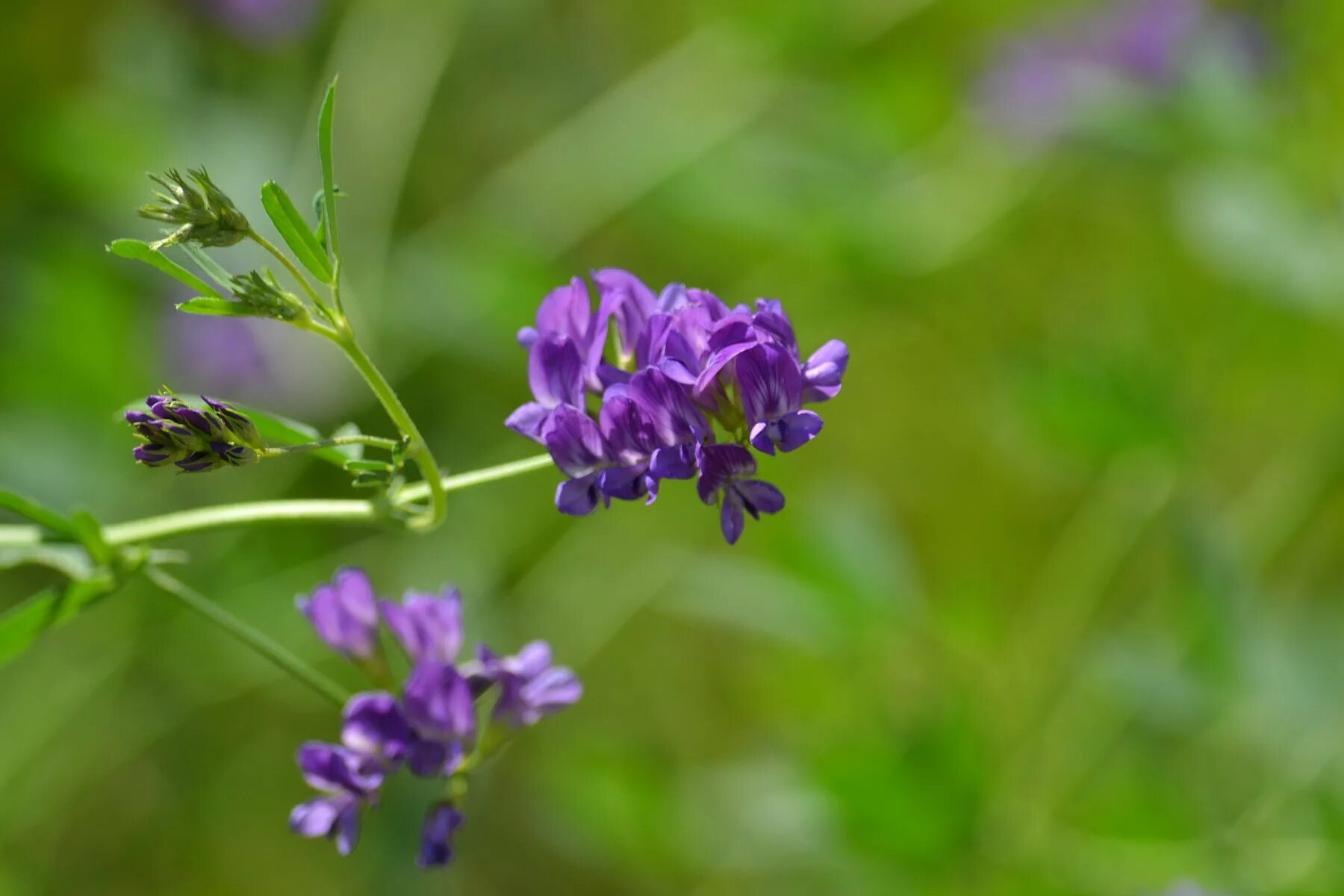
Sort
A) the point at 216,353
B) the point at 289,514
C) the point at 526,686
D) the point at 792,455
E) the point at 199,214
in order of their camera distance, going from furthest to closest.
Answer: the point at 792,455 < the point at 216,353 < the point at 526,686 < the point at 289,514 < the point at 199,214

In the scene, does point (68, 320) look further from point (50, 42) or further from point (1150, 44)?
point (1150, 44)

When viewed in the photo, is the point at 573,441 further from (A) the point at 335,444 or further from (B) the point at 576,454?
(A) the point at 335,444

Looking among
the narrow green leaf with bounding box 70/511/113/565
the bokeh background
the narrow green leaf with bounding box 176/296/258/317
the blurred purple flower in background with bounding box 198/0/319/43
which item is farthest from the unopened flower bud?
the blurred purple flower in background with bounding box 198/0/319/43

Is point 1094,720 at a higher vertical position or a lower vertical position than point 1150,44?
lower

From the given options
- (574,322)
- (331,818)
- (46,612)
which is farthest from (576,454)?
(46,612)

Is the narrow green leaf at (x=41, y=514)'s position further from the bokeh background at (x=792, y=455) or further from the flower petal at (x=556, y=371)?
the bokeh background at (x=792, y=455)

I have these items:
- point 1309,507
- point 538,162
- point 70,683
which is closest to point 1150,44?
point 1309,507

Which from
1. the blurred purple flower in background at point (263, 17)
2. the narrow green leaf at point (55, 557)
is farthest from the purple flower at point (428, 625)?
the blurred purple flower in background at point (263, 17)

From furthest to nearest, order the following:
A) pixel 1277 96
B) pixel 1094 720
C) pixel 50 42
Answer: pixel 50 42, pixel 1277 96, pixel 1094 720
